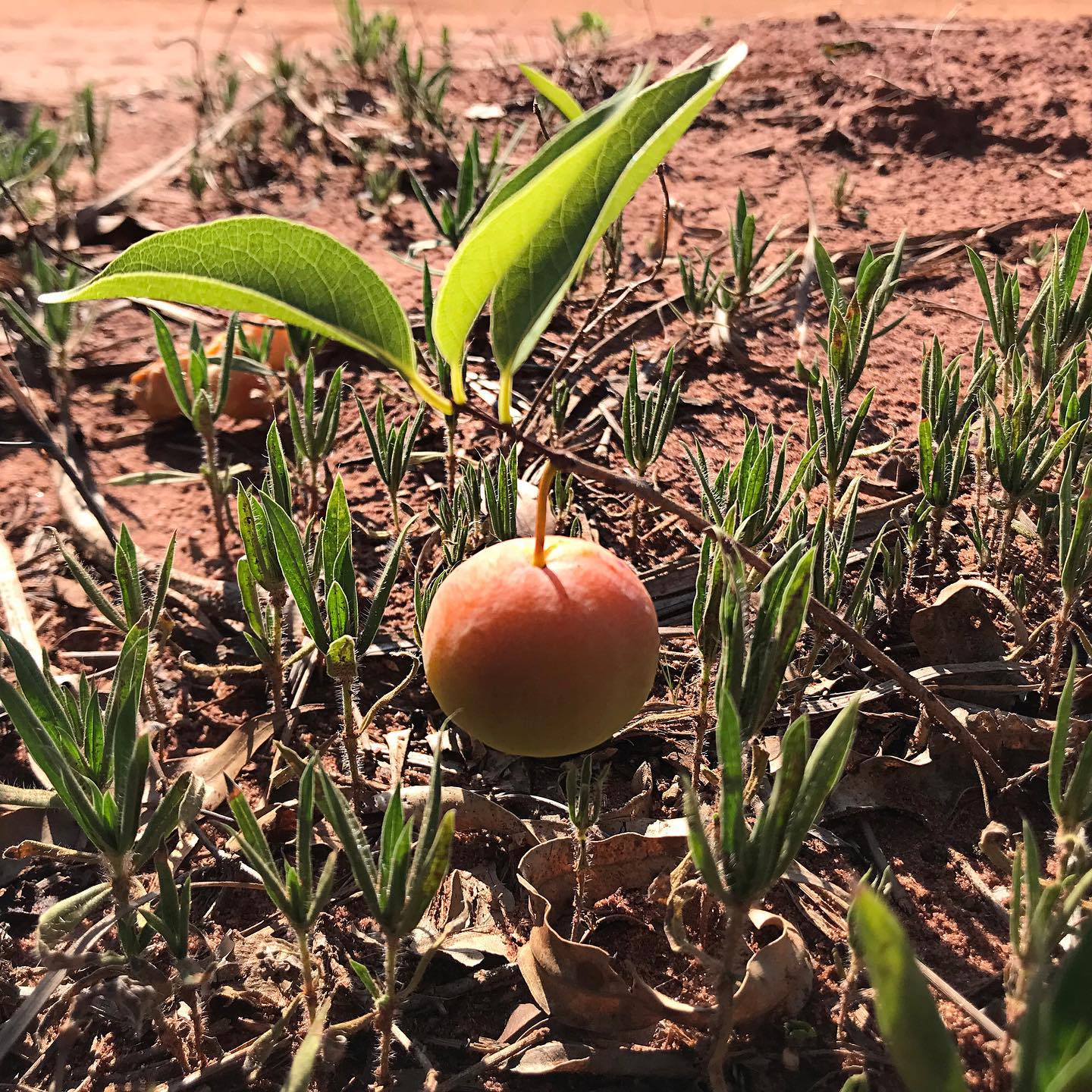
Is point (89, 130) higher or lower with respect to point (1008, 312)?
higher

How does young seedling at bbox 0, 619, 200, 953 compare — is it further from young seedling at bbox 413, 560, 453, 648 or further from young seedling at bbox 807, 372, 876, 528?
young seedling at bbox 807, 372, 876, 528

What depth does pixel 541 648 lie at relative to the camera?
1.10m

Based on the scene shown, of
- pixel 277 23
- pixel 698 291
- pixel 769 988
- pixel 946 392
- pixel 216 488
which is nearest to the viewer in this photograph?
pixel 769 988

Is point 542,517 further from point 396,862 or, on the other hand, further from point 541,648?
point 396,862

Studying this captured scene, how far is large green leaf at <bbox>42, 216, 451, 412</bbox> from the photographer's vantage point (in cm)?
104

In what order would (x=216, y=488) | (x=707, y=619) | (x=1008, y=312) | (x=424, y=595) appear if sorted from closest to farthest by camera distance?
(x=707, y=619)
(x=424, y=595)
(x=1008, y=312)
(x=216, y=488)

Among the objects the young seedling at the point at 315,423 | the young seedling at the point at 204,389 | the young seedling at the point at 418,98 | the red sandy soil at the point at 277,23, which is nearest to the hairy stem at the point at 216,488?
the young seedling at the point at 204,389

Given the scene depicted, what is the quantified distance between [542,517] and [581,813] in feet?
1.24

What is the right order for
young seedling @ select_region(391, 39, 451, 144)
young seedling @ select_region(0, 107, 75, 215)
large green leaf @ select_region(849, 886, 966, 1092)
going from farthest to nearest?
young seedling @ select_region(391, 39, 451, 144)
young seedling @ select_region(0, 107, 75, 215)
large green leaf @ select_region(849, 886, 966, 1092)

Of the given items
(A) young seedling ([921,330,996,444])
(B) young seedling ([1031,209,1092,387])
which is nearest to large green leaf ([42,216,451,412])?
(A) young seedling ([921,330,996,444])

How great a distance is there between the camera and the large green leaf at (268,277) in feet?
3.41

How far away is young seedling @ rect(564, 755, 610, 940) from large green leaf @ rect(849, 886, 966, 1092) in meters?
0.51

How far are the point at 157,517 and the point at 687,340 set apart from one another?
131 centimetres

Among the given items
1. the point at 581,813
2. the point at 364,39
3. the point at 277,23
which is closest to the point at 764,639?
the point at 581,813
